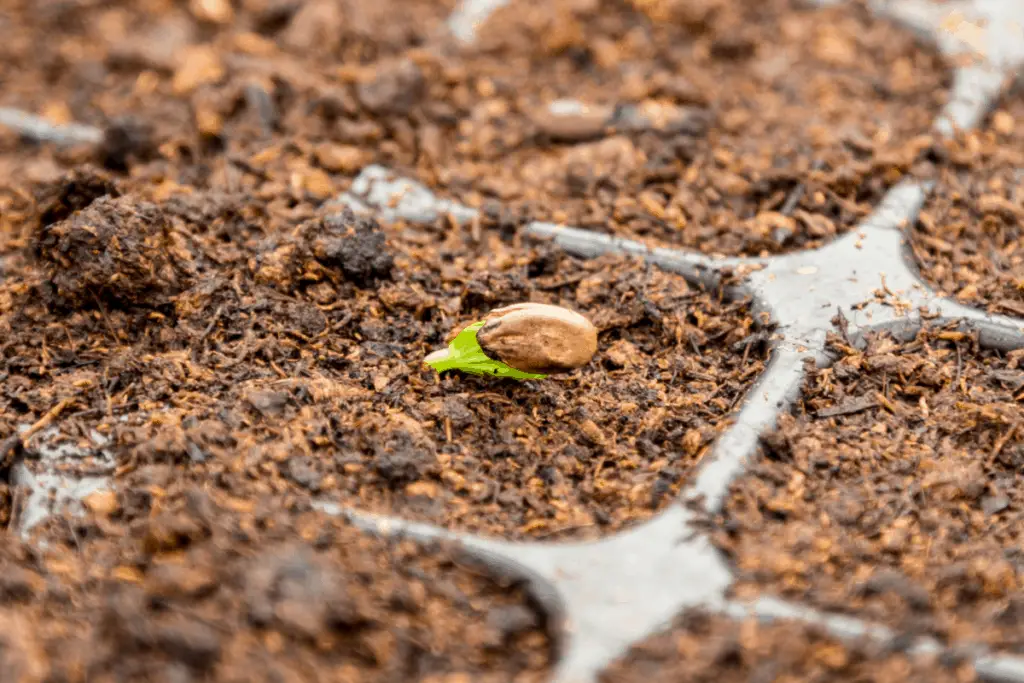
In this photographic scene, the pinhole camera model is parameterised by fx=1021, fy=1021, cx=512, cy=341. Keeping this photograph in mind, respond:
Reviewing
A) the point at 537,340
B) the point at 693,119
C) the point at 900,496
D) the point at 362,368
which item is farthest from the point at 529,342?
the point at 693,119

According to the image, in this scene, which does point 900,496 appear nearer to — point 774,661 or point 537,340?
point 774,661

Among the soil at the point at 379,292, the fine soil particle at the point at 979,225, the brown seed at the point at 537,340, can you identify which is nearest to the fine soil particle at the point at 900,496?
the soil at the point at 379,292

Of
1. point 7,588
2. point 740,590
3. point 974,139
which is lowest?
point 7,588

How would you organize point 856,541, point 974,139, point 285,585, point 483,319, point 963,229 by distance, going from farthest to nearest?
point 974,139
point 963,229
point 483,319
point 856,541
point 285,585

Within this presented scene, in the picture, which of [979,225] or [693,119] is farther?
[693,119]

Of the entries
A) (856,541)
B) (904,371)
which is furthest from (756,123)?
(856,541)

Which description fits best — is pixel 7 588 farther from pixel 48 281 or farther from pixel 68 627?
pixel 48 281

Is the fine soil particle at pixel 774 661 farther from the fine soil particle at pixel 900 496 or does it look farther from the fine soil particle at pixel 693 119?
the fine soil particle at pixel 693 119

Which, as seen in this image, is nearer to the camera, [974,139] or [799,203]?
[799,203]
